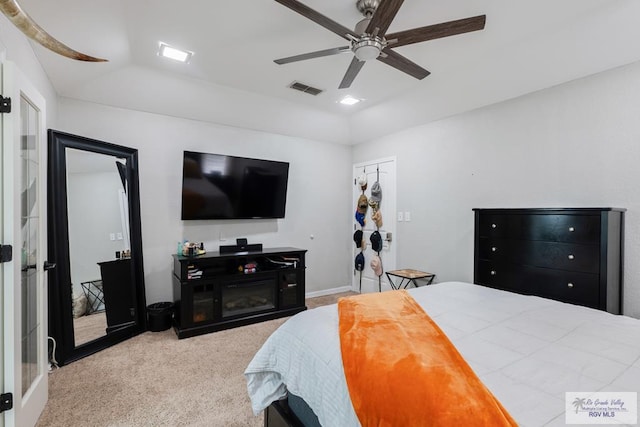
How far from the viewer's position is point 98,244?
3010mm

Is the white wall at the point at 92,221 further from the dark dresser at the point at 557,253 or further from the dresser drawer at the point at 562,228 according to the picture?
the dresser drawer at the point at 562,228

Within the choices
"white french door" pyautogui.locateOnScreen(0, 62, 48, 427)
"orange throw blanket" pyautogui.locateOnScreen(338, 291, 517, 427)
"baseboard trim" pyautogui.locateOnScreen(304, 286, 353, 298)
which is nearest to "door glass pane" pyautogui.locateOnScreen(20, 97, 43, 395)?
"white french door" pyautogui.locateOnScreen(0, 62, 48, 427)

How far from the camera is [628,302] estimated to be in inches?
94.6

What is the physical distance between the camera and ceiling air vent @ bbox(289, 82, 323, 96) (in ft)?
11.5

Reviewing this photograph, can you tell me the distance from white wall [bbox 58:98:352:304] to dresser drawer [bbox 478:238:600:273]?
2.50 m

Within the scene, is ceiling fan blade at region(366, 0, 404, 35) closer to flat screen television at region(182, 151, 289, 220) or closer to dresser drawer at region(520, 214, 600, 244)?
dresser drawer at region(520, 214, 600, 244)

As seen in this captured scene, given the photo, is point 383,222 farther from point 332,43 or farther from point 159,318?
point 159,318

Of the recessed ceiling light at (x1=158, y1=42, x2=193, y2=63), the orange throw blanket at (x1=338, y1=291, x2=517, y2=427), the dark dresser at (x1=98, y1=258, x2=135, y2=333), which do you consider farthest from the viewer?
the dark dresser at (x1=98, y1=258, x2=135, y2=333)

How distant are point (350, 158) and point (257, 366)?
4.10 m

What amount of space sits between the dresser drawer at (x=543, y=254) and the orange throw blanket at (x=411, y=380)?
1738 mm

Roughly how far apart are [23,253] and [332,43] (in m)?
2.69

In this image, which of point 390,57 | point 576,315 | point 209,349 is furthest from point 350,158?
point 576,315

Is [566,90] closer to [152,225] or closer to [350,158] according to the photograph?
[350,158]

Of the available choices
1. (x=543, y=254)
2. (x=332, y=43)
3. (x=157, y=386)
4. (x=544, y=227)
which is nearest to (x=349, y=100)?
(x=332, y=43)
